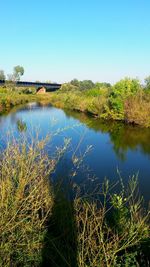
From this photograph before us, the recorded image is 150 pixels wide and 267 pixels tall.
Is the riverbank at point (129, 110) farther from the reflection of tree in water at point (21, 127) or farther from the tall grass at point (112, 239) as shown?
the tall grass at point (112, 239)

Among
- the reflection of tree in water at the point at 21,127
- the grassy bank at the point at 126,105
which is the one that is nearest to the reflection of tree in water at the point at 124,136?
the grassy bank at the point at 126,105

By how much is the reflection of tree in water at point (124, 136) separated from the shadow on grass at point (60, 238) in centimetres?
1261

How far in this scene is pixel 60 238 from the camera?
7164mm

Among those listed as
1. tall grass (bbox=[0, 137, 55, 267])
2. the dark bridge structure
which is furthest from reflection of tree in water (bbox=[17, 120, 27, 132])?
the dark bridge structure

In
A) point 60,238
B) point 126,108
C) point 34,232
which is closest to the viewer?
point 34,232

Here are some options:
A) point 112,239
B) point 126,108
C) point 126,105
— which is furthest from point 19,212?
point 126,108

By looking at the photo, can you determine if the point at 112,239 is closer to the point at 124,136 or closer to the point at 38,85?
the point at 124,136

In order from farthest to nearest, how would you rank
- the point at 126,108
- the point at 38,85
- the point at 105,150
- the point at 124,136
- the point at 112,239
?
the point at 38,85 → the point at 126,108 → the point at 124,136 → the point at 105,150 → the point at 112,239

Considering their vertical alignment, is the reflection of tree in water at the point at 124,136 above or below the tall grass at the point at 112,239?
below

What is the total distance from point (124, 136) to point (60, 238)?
21598 mm

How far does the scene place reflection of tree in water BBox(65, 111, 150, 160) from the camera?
23403 mm

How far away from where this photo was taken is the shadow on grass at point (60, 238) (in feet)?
20.3

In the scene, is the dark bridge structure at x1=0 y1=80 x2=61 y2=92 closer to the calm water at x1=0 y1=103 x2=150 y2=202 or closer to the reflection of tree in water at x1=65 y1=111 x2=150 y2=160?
the reflection of tree in water at x1=65 y1=111 x2=150 y2=160

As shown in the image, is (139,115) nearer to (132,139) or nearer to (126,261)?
(132,139)
